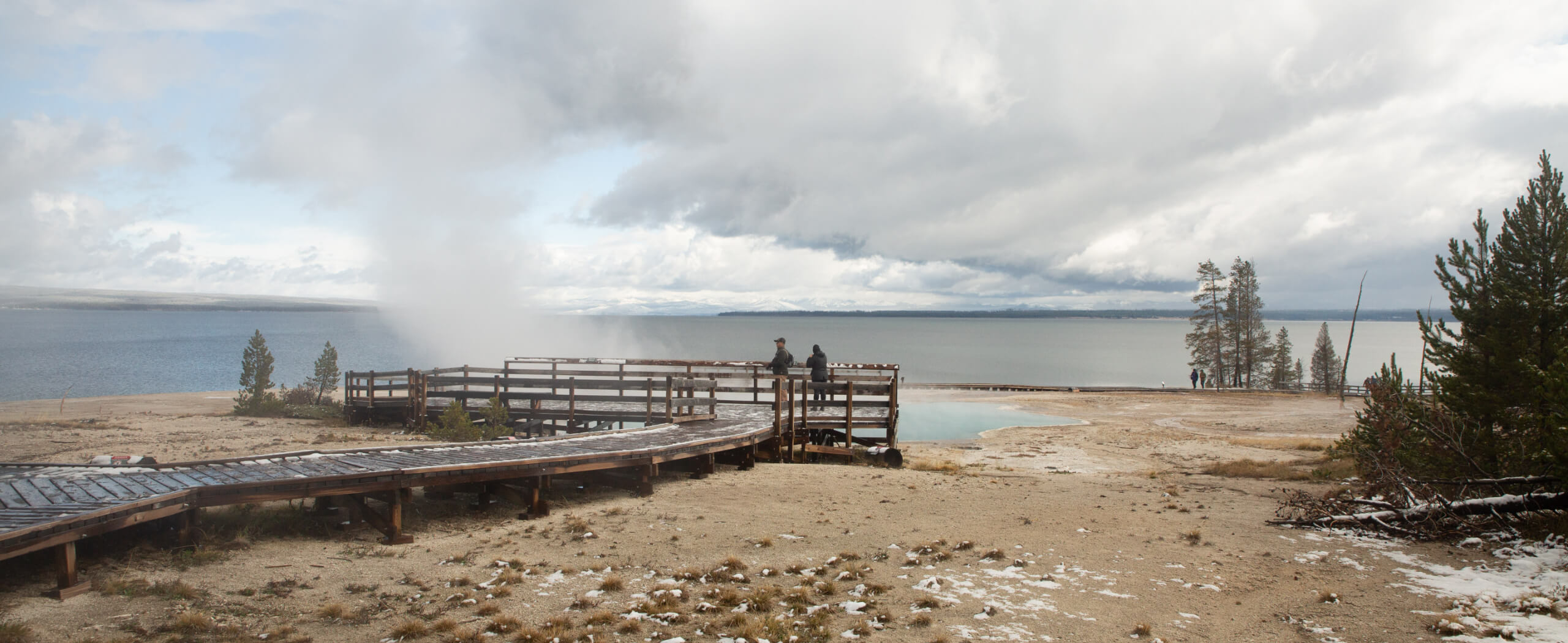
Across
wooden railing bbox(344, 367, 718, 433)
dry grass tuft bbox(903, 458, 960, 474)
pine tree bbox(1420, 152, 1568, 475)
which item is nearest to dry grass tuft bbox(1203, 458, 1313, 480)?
pine tree bbox(1420, 152, 1568, 475)

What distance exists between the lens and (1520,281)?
10.5 m

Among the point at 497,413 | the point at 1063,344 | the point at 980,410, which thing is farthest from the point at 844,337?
the point at 497,413

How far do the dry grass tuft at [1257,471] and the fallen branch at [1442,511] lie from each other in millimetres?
5108

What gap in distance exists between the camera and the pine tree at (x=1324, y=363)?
62156 mm

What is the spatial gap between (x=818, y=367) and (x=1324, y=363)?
6579cm

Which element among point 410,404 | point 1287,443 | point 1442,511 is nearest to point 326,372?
point 410,404

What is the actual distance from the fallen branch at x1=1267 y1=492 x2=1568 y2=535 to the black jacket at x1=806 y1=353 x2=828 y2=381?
10073 mm

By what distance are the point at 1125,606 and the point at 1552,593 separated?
3679mm

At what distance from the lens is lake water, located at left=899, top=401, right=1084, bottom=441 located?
28781 mm

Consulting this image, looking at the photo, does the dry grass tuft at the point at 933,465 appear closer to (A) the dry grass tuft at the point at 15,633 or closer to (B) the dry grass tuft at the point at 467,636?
(B) the dry grass tuft at the point at 467,636

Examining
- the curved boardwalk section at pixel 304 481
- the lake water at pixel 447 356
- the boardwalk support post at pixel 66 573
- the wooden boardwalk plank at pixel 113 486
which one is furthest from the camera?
the lake water at pixel 447 356

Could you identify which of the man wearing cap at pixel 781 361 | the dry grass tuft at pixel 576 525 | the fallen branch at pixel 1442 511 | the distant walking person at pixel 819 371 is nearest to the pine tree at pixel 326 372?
the man wearing cap at pixel 781 361

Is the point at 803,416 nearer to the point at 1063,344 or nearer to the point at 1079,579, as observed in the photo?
the point at 1079,579

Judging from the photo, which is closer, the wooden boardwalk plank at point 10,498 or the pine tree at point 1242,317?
the wooden boardwalk plank at point 10,498
